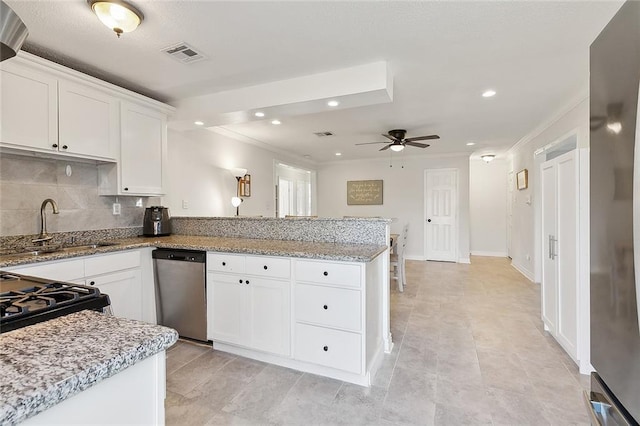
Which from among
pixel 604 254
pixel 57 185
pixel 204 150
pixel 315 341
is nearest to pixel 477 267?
pixel 315 341

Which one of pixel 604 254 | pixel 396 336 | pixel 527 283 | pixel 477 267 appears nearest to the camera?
pixel 604 254

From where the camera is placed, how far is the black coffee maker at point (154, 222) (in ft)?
10.5

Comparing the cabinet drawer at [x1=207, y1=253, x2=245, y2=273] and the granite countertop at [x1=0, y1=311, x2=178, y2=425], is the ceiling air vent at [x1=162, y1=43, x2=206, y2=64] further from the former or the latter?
the granite countertop at [x1=0, y1=311, x2=178, y2=425]

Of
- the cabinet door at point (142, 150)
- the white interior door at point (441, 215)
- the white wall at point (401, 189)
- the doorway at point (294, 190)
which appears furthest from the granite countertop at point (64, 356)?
the white interior door at point (441, 215)

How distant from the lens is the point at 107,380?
2.02ft

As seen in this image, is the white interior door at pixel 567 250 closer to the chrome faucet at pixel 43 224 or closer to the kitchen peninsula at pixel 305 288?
the kitchen peninsula at pixel 305 288

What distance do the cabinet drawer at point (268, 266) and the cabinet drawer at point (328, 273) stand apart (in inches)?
4.0

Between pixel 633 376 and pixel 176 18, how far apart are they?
2.52 meters

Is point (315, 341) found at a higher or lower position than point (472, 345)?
higher

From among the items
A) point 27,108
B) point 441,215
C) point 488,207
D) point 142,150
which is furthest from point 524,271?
point 27,108

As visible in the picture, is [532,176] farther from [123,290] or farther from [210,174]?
[123,290]

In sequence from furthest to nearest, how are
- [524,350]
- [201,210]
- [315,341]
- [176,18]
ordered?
[201,210], [524,350], [315,341], [176,18]

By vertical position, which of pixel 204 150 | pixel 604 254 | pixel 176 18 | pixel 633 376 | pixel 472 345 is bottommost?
pixel 472 345

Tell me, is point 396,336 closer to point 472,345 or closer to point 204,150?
point 472,345
